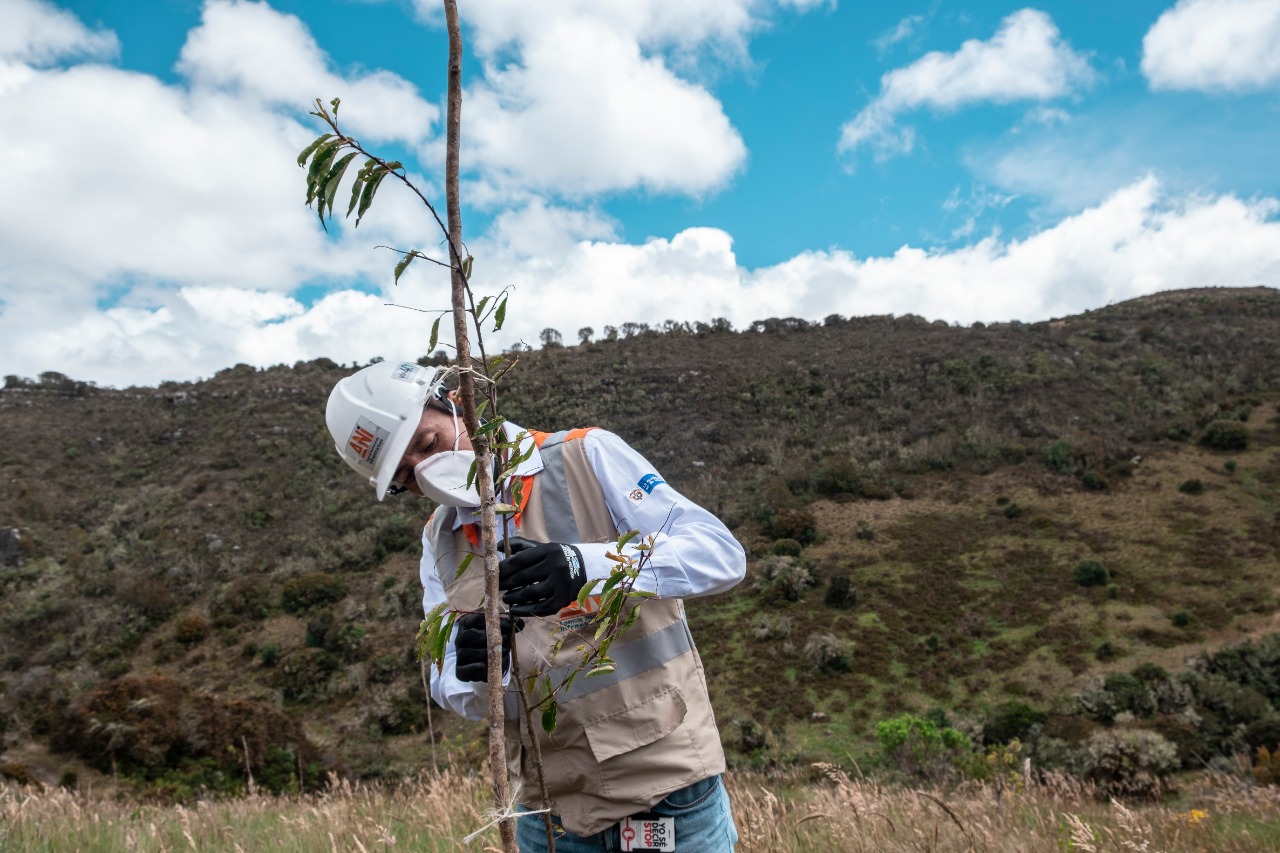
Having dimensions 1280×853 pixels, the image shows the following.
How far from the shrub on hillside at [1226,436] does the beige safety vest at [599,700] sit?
31.2 m

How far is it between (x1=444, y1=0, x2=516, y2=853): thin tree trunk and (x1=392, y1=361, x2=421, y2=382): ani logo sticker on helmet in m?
0.98

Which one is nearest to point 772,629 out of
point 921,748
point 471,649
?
point 921,748

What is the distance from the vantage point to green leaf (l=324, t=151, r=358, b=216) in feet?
3.02

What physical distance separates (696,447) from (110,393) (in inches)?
1476

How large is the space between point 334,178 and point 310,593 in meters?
24.6

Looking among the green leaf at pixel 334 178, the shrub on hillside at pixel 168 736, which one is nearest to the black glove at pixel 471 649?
the green leaf at pixel 334 178

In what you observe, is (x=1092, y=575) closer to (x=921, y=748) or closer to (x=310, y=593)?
(x=921, y=748)

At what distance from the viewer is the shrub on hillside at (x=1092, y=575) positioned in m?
18.7

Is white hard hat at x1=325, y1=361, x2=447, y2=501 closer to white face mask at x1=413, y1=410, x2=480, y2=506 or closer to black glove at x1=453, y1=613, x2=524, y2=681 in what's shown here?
white face mask at x1=413, y1=410, x2=480, y2=506

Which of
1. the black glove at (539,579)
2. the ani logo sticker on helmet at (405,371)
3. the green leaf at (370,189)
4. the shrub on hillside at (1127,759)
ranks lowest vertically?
the shrub on hillside at (1127,759)

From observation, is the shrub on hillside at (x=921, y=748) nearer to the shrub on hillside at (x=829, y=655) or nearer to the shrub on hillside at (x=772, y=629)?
the shrub on hillside at (x=829, y=655)

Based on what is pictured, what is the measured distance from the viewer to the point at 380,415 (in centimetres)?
178

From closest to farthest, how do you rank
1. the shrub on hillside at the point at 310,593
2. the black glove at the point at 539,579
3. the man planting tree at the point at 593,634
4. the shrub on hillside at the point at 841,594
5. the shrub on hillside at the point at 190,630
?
the black glove at the point at 539,579 < the man planting tree at the point at 593,634 < the shrub on hillside at the point at 841,594 < the shrub on hillside at the point at 190,630 < the shrub on hillside at the point at 310,593

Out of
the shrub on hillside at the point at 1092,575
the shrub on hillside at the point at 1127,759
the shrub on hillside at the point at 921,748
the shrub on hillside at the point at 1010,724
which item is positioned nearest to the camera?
the shrub on hillside at the point at 1127,759
